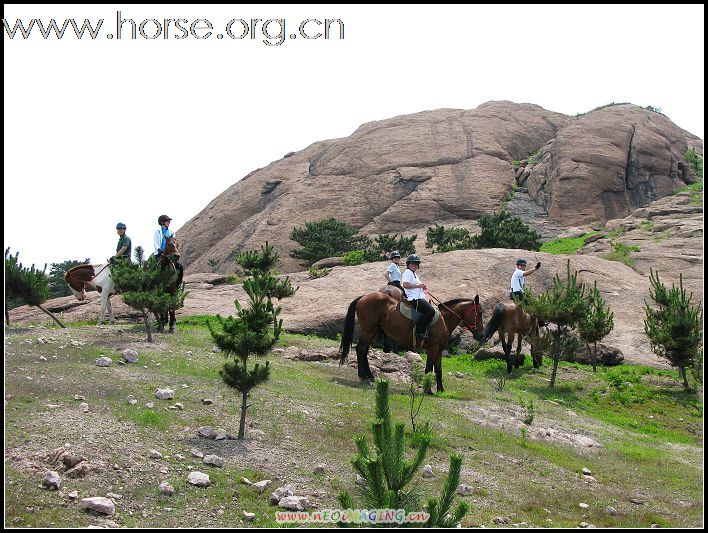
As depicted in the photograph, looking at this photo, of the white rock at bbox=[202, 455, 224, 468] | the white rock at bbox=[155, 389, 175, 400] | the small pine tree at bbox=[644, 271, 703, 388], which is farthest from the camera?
the small pine tree at bbox=[644, 271, 703, 388]

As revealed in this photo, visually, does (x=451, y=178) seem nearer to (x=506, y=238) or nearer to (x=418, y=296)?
(x=506, y=238)

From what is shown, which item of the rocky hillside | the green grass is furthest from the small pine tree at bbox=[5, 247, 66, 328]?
the green grass

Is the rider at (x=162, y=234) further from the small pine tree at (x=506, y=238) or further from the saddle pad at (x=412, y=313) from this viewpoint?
the small pine tree at (x=506, y=238)

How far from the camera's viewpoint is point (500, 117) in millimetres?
60625

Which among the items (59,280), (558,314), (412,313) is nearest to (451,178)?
(59,280)

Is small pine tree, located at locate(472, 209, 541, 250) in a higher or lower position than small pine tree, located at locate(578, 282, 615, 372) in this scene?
higher

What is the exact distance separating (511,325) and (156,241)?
10.2 m

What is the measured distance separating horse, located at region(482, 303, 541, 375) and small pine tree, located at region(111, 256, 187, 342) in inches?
355

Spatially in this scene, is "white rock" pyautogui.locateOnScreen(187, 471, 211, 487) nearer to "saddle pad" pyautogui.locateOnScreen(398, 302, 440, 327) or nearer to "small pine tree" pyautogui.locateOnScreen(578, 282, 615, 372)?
"saddle pad" pyautogui.locateOnScreen(398, 302, 440, 327)

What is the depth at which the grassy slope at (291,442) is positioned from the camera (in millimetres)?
7805

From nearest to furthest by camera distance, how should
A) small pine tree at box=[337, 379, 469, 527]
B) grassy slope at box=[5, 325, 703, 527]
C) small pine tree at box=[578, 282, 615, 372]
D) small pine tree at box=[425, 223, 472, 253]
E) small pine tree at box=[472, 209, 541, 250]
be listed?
small pine tree at box=[337, 379, 469, 527]
grassy slope at box=[5, 325, 703, 527]
small pine tree at box=[578, 282, 615, 372]
small pine tree at box=[472, 209, 541, 250]
small pine tree at box=[425, 223, 472, 253]

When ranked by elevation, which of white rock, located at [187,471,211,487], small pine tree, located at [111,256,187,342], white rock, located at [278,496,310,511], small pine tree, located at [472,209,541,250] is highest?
small pine tree, located at [472,209,541,250]

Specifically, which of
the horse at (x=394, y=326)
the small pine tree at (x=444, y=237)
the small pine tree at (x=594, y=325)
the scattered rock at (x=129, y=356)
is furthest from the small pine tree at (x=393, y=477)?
the small pine tree at (x=444, y=237)

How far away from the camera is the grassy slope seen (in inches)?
307
